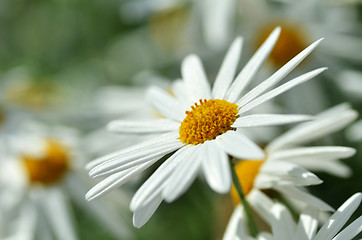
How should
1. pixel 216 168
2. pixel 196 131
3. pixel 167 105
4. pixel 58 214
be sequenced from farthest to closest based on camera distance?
pixel 58 214 → pixel 167 105 → pixel 196 131 → pixel 216 168

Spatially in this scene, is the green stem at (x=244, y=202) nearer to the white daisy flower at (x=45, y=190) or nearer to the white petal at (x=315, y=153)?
the white petal at (x=315, y=153)

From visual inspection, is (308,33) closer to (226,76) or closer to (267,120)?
(226,76)

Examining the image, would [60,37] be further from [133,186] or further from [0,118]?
[133,186]

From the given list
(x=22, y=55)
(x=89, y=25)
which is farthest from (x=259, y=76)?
(x=22, y=55)

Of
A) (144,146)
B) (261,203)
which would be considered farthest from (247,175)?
(144,146)

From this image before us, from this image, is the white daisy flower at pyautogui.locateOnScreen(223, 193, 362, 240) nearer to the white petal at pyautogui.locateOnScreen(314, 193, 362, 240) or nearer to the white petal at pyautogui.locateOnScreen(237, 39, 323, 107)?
the white petal at pyautogui.locateOnScreen(314, 193, 362, 240)

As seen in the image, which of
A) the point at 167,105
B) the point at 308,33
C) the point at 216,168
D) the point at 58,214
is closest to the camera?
the point at 216,168

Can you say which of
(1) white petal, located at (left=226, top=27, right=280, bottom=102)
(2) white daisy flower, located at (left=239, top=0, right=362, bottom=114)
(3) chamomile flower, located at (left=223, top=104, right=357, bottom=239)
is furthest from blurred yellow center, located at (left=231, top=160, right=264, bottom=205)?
(2) white daisy flower, located at (left=239, top=0, right=362, bottom=114)
